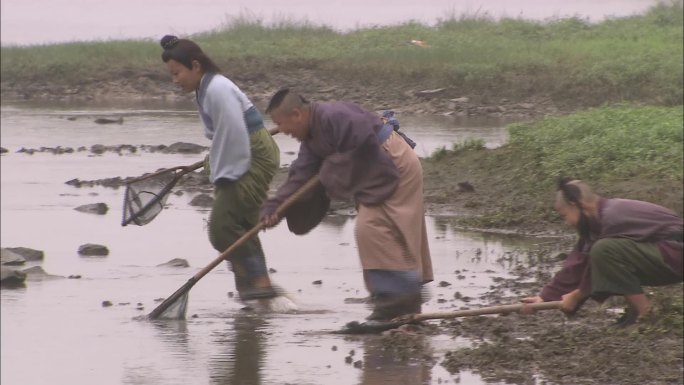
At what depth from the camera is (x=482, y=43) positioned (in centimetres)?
2625

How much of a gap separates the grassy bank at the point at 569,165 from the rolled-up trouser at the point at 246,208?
10.9 ft

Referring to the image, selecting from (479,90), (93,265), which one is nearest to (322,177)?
(93,265)

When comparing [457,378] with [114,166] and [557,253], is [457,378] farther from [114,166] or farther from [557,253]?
[114,166]

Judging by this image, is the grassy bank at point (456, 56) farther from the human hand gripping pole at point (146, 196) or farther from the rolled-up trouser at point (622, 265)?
the rolled-up trouser at point (622, 265)

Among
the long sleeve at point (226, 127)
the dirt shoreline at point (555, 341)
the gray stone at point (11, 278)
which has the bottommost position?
the gray stone at point (11, 278)

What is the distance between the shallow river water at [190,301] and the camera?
7188 mm

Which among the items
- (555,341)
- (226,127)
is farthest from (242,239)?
(555,341)

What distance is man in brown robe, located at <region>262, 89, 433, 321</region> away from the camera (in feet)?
24.2

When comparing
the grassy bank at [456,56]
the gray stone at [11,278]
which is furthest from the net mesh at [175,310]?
the grassy bank at [456,56]

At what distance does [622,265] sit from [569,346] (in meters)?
0.66

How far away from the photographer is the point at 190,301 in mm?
9047

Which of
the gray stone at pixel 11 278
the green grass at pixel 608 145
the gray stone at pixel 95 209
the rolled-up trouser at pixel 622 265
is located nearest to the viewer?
the rolled-up trouser at pixel 622 265

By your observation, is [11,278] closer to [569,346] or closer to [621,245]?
[569,346]

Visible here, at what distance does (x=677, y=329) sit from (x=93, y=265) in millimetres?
4722
